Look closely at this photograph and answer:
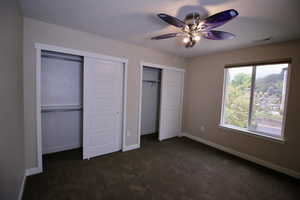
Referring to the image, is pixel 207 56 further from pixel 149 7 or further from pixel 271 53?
pixel 149 7

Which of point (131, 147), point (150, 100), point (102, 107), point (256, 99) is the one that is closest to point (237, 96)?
point (256, 99)

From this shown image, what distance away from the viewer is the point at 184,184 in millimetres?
2154

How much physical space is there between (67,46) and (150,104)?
272 cm

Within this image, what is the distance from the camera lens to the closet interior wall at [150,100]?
4.20 meters

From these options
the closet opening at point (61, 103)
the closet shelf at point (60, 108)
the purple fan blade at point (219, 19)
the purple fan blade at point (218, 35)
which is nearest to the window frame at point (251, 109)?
the purple fan blade at point (218, 35)

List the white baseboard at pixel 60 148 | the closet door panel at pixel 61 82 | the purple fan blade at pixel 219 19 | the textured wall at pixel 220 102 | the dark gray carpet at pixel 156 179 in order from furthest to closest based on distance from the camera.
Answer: the white baseboard at pixel 60 148
the closet door panel at pixel 61 82
the textured wall at pixel 220 102
the dark gray carpet at pixel 156 179
the purple fan blade at pixel 219 19

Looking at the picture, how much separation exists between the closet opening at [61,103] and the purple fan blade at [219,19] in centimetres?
259

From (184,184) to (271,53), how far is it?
9.72 ft

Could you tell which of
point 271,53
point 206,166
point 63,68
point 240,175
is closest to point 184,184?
point 206,166

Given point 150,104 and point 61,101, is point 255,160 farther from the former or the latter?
point 61,101

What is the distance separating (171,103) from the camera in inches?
159

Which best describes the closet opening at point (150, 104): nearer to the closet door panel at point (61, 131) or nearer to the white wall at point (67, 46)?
the white wall at point (67, 46)

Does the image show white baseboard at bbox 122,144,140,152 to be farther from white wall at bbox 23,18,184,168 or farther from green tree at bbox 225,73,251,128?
green tree at bbox 225,73,251,128

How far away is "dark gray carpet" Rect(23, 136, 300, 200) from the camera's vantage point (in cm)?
192
